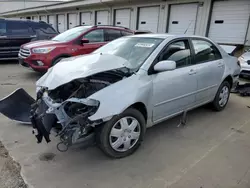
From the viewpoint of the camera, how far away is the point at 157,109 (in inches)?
127

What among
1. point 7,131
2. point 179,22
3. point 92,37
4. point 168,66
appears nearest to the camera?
point 168,66

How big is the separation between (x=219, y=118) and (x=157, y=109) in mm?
1839

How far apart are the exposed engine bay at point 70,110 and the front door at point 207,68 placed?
1.64 meters

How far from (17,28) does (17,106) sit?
7293 mm

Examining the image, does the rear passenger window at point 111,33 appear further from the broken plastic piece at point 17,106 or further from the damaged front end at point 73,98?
the damaged front end at point 73,98

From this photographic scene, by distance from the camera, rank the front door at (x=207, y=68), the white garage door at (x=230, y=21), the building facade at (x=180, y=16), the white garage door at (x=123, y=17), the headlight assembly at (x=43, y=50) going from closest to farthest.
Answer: the front door at (x=207, y=68) < the headlight assembly at (x=43, y=50) < the white garage door at (x=230, y=21) < the building facade at (x=180, y=16) < the white garage door at (x=123, y=17)

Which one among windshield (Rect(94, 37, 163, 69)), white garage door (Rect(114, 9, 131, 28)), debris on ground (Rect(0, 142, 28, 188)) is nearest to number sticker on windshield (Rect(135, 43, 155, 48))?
windshield (Rect(94, 37, 163, 69))

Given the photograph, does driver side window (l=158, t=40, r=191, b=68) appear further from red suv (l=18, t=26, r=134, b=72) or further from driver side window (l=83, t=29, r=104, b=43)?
driver side window (l=83, t=29, r=104, b=43)

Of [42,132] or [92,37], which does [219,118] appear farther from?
[92,37]

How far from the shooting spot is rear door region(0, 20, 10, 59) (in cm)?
911

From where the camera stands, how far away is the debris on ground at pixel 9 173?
2.45 metres

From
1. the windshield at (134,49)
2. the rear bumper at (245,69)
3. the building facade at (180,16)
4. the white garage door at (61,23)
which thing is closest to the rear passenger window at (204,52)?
the windshield at (134,49)

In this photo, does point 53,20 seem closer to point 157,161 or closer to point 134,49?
point 134,49

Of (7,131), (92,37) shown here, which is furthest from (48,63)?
(7,131)
